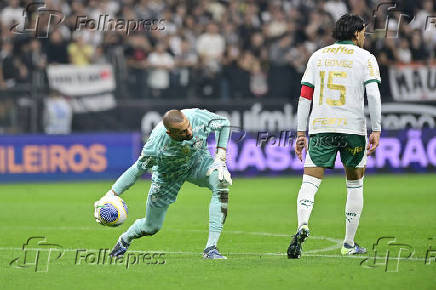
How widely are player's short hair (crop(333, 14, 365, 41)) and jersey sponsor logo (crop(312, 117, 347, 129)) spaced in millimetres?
852

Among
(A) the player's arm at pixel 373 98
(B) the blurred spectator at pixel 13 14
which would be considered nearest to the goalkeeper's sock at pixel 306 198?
(A) the player's arm at pixel 373 98

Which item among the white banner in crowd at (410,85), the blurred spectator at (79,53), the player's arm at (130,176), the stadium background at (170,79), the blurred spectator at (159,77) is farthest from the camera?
the white banner in crowd at (410,85)

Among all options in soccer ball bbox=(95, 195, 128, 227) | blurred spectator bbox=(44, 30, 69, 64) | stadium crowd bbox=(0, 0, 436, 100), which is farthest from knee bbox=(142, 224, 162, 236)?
blurred spectator bbox=(44, 30, 69, 64)

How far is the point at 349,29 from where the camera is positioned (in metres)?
9.66

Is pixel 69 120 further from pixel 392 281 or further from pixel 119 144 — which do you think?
pixel 392 281

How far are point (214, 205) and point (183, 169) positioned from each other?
1.67 feet

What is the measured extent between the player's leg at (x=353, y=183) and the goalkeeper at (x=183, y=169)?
127 cm

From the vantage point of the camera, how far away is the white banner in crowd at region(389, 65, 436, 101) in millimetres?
23844

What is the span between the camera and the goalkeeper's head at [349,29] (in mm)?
9664

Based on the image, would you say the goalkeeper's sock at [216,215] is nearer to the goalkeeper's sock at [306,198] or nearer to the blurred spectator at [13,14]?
the goalkeeper's sock at [306,198]

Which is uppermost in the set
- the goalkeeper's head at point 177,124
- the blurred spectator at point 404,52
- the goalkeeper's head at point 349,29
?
the blurred spectator at point 404,52

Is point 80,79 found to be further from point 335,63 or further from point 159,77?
point 335,63

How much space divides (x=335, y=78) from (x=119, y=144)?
13.7 meters

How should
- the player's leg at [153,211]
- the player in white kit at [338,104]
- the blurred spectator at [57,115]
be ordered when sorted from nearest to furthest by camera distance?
the player in white kit at [338,104]
the player's leg at [153,211]
the blurred spectator at [57,115]
